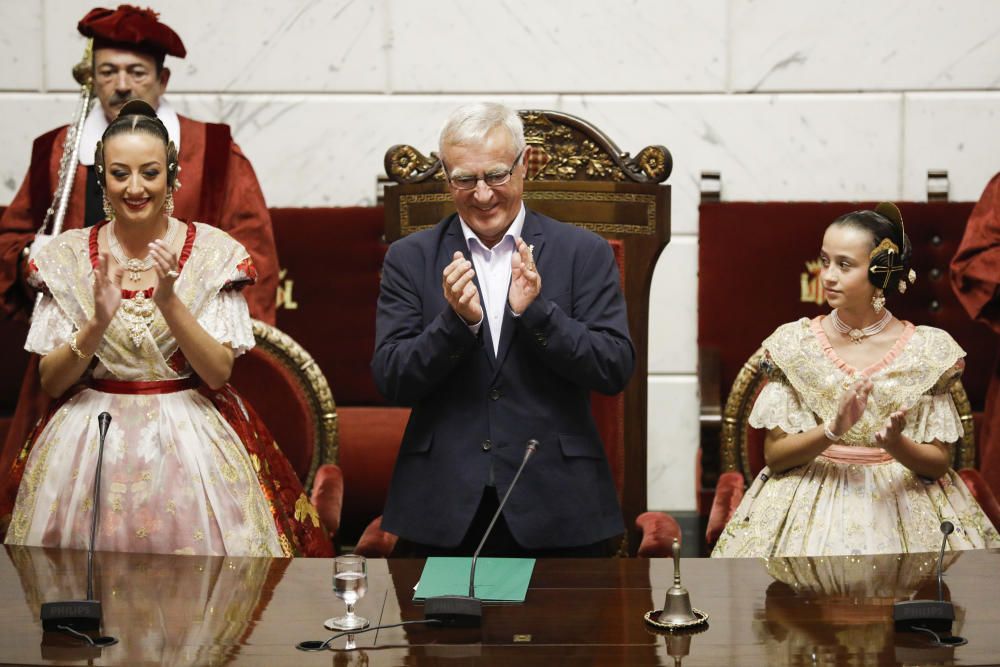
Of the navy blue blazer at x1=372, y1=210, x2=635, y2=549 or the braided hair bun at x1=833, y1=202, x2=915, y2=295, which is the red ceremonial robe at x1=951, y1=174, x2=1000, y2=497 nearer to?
the braided hair bun at x1=833, y1=202, x2=915, y2=295

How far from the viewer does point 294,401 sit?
341cm

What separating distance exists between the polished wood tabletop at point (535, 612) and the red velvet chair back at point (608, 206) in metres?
0.90

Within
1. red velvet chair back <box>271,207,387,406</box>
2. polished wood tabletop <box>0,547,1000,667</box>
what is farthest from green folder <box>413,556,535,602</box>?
red velvet chair back <box>271,207,387,406</box>

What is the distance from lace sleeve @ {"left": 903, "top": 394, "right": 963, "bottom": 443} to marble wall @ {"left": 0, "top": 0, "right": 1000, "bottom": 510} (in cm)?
157

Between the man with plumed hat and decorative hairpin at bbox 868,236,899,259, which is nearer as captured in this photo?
decorative hairpin at bbox 868,236,899,259

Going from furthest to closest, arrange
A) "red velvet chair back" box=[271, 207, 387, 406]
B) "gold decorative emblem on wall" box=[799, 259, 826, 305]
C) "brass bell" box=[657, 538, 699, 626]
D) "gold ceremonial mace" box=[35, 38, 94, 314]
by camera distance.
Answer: "red velvet chair back" box=[271, 207, 387, 406]
"gold decorative emblem on wall" box=[799, 259, 826, 305]
"gold ceremonial mace" box=[35, 38, 94, 314]
"brass bell" box=[657, 538, 699, 626]

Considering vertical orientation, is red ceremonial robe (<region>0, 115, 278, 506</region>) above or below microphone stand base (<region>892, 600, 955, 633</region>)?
above

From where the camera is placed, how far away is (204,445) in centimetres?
288

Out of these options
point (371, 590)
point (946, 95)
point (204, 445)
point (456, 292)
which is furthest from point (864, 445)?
point (946, 95)

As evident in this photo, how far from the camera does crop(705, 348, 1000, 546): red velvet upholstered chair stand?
3117mm

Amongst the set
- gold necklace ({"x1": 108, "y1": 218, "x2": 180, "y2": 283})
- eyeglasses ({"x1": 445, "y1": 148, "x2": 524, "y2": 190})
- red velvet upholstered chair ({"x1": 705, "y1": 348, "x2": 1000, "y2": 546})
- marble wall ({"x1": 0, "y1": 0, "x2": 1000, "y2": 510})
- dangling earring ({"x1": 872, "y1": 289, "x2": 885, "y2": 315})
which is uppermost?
marble wall ({"x1": 0, "y1": 0, "x2": 1000, "y2": 510})

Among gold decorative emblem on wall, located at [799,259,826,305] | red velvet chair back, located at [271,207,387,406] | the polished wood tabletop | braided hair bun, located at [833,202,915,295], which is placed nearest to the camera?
the polished wood tabletop

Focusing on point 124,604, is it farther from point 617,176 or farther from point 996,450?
point 996,450

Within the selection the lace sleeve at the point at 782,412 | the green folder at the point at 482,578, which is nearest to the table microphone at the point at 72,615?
the green folder at the point at 482,578
